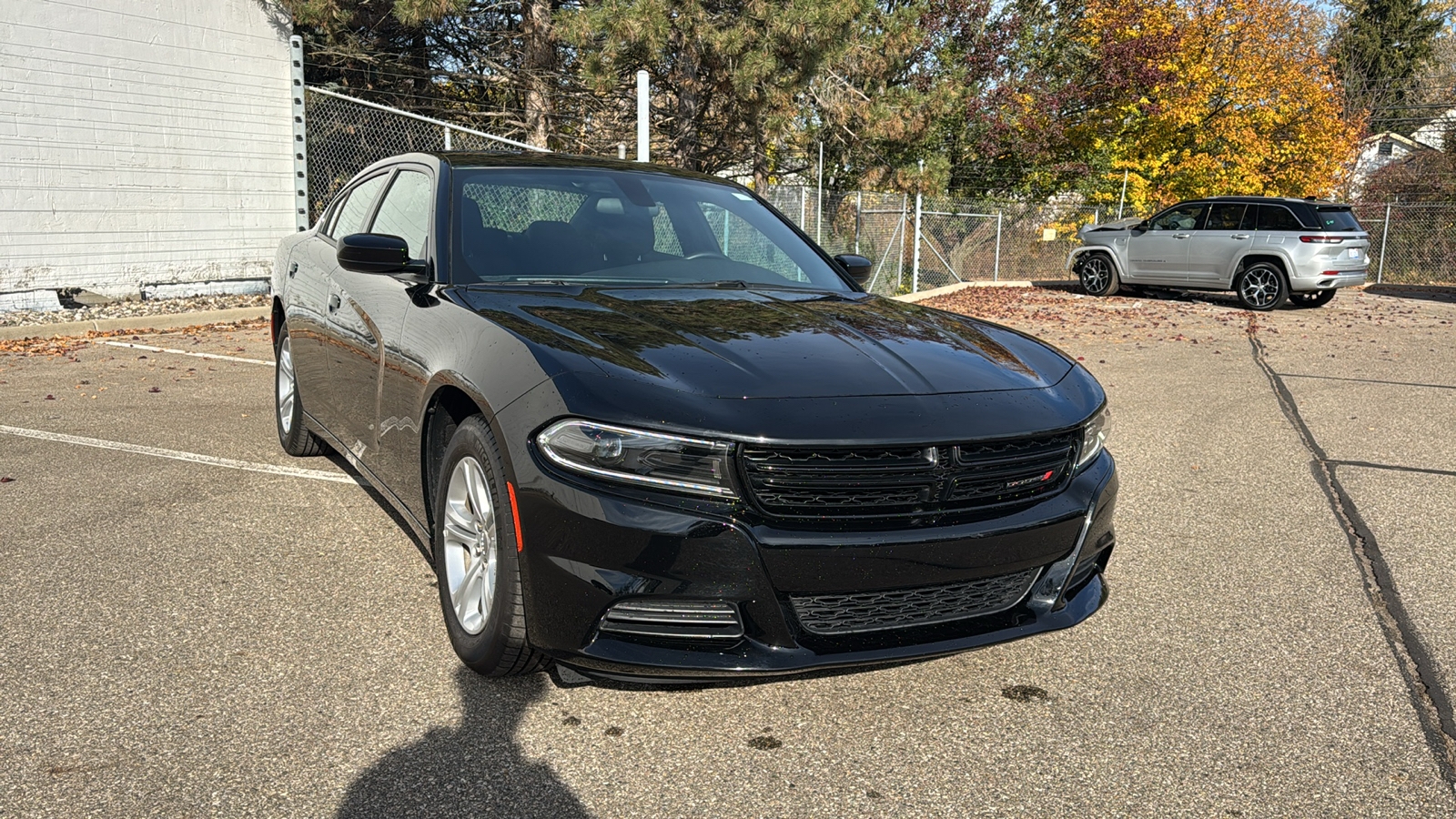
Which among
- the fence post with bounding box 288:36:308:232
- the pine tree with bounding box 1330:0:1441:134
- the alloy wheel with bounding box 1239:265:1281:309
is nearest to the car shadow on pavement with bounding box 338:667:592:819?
the fence post with bounding box 288:36:308:232

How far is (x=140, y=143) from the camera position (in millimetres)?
12750

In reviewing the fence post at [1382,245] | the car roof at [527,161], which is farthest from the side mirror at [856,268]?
the fence post at [1382,245]

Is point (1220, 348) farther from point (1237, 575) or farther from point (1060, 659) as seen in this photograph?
point (1060, 659)

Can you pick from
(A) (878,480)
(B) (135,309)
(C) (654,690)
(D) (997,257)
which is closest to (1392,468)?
(A) (878,480)

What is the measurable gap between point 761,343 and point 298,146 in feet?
42.0

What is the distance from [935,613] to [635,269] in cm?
186

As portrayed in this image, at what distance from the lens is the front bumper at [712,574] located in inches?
104

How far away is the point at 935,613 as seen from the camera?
2867 mm

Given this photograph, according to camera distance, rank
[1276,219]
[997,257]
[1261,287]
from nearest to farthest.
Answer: [1276,219], [1261,287], [997,257]

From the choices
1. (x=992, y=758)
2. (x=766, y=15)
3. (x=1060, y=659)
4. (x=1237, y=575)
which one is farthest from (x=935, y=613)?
(x=766, y=15)

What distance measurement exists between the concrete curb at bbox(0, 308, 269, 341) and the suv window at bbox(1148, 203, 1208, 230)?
47.4 ft

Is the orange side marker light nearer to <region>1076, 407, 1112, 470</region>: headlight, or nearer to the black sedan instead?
the black sedan

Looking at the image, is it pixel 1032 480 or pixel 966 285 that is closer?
pixel 1032 480

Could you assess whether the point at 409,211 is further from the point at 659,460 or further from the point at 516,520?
the point at 659,460
